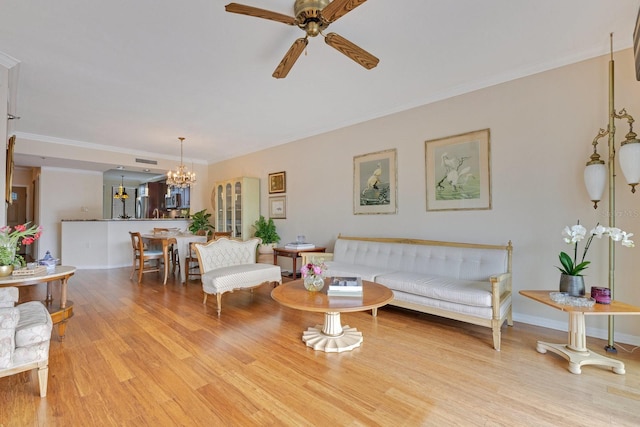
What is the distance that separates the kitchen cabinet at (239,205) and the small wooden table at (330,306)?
3453mm

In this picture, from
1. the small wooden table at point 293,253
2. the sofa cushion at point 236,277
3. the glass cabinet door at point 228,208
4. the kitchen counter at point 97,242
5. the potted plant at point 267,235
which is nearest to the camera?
the sofa cushion at point 236,277

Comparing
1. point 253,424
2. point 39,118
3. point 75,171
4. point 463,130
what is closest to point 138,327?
point 253,424

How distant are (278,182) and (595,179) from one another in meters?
4.55

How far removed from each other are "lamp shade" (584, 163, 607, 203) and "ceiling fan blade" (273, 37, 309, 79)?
2607 mm

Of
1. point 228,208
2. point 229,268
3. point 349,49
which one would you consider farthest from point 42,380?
point 228,208

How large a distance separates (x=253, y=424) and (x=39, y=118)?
5.25m

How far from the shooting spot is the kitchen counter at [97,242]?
6.11 meters

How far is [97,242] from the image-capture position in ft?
20.7

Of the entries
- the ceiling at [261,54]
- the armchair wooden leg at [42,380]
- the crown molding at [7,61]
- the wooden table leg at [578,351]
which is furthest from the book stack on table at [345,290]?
the crown molding at [7,61]

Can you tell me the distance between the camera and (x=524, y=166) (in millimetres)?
3002

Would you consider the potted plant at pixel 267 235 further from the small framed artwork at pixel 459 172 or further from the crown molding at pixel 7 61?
the crown molding at pixel 7 61

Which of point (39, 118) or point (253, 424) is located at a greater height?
point (39, 118)

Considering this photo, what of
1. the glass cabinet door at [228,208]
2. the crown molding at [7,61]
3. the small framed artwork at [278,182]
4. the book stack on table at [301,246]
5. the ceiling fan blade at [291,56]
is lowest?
the book stack on table at [301,246]

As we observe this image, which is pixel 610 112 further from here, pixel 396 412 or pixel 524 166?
pixel 396 412
